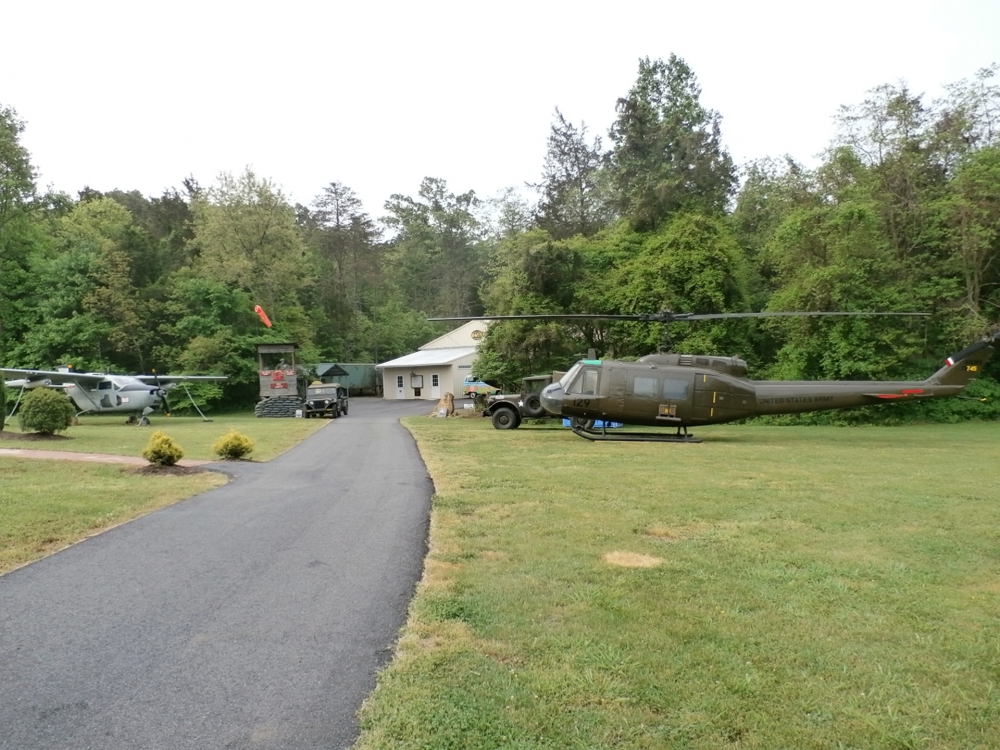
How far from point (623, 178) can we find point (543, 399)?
18290mm

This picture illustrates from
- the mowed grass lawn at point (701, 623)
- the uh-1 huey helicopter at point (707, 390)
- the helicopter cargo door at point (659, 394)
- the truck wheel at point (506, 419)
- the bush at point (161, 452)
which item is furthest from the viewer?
the truck wheel at point (506, 419)

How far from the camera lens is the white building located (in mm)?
40844

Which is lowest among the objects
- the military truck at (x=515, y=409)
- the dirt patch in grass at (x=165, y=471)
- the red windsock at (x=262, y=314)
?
the dirt patch in grass at (x=165, y=471)

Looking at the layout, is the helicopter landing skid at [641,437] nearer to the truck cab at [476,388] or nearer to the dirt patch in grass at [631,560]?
the dirt patch in grass at [631,560]

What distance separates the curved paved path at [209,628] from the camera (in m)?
2.88

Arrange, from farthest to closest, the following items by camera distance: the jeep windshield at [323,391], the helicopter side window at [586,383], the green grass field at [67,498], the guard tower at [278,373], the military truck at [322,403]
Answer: the guard tower at [278,373] → the jeep windshield at [323,391] → the military truck at [322,403] → the helicopter side window at [586,383] → the green grass field at [67,498]

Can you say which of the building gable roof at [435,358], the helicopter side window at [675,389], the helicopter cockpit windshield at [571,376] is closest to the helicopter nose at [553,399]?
the helicopter cockpit windshield at [571,376]

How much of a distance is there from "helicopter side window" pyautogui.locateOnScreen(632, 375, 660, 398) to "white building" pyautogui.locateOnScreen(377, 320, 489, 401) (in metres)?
24.4

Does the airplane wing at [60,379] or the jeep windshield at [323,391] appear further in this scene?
the jeep windshield at [323,391]

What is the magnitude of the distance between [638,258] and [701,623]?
2315 cm

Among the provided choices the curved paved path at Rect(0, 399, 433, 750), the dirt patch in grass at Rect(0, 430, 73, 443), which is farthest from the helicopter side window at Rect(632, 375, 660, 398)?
the dirt patch in grass at Rect(0, 430, 73, 443)

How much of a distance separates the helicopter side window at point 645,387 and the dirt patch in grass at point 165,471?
9381 mm

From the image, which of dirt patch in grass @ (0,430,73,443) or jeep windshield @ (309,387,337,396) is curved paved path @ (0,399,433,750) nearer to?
dirt patch in grass @ (0,430,73,443)

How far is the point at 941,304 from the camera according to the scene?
23.6 metres
